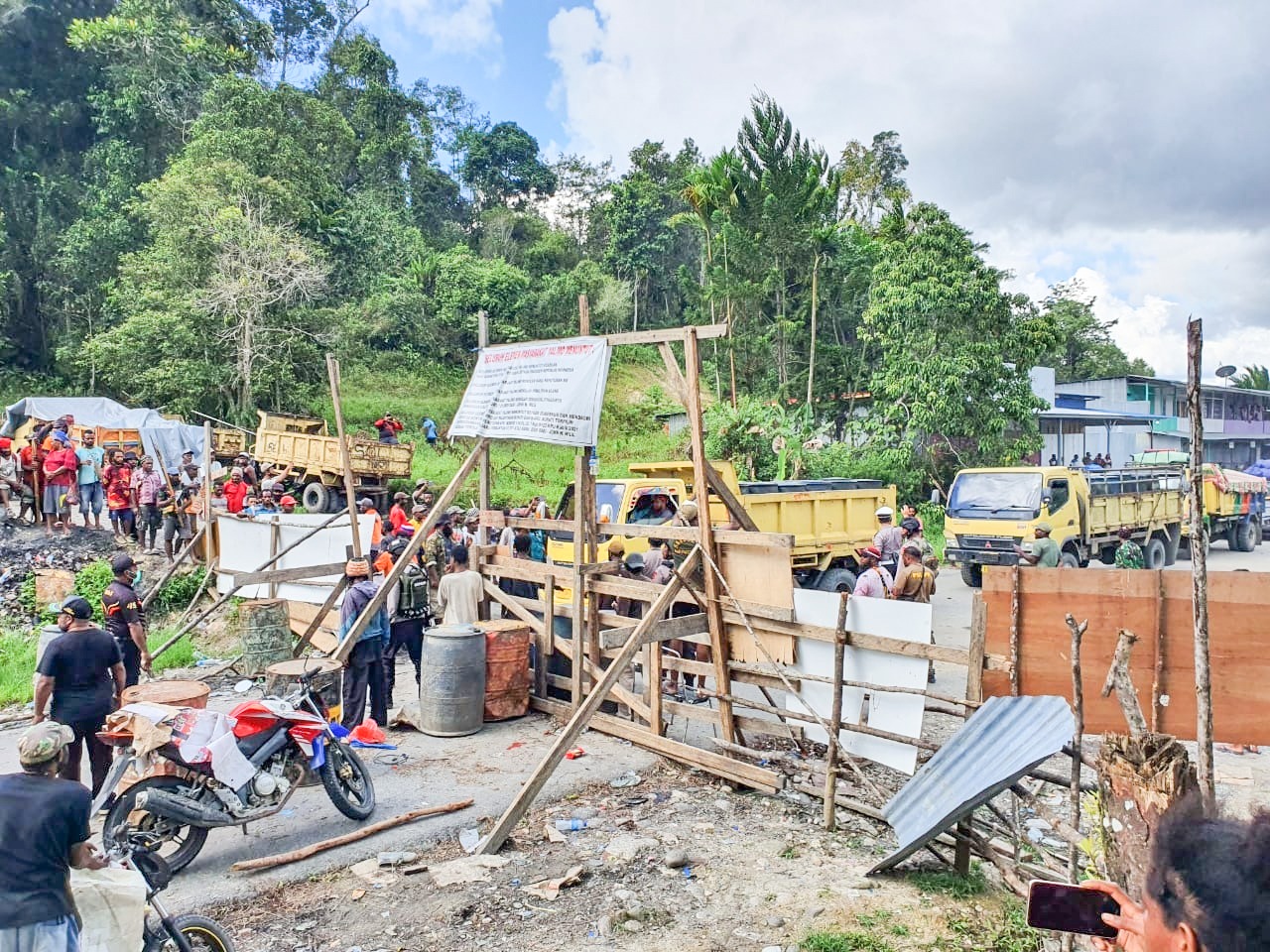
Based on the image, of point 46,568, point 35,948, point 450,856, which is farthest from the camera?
point 46,568

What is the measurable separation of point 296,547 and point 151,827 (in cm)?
680

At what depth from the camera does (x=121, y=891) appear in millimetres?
3367

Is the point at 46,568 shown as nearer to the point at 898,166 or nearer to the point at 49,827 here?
the point at 49,827

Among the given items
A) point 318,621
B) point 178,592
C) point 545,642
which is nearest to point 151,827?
point 545,642

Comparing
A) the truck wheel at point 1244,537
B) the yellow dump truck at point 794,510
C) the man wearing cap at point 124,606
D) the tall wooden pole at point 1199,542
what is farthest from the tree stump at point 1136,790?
the truck wheel at point 1244,537

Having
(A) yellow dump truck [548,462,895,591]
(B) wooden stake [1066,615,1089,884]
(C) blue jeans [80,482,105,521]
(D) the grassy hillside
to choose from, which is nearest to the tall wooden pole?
(B) wooden stake [1066,615,1089,884]

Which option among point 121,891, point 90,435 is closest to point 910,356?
point 90,435

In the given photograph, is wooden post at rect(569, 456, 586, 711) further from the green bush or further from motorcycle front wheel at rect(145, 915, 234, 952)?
the green bush

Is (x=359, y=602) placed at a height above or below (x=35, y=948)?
above

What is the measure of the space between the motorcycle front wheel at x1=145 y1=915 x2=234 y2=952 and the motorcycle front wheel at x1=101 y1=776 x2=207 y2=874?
4.59 feet

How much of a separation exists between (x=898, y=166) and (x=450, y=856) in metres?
40.0

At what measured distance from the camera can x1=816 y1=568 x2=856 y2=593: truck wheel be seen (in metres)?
13.4

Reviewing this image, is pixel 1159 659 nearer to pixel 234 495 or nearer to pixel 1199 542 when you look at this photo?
pixel 1199 542

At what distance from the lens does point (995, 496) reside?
1512 centimetres
